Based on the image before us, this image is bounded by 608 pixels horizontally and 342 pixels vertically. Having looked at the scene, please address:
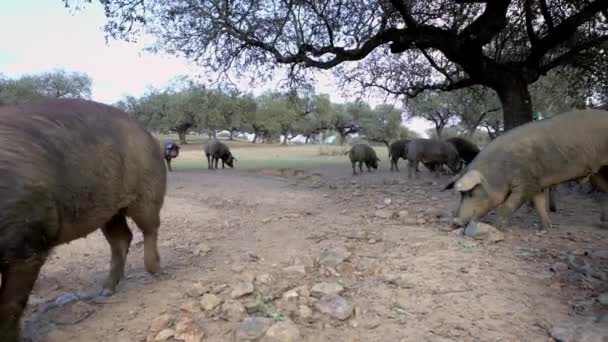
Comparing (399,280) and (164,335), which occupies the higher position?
(399,280)

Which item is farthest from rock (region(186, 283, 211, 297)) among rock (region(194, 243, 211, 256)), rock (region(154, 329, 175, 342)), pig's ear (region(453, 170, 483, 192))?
pig's ear (region(453, 170, 483, 192))

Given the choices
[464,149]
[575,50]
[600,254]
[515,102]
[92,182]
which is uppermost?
[575,50]

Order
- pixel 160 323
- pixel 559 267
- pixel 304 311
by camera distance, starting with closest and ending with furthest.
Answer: pixel 160 323 < pixel 304 311 < pixel 559 267

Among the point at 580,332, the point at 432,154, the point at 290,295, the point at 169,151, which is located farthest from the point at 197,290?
the point at 169,151

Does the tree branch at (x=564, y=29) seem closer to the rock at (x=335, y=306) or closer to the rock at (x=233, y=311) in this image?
the rock at (x=335, y=306)

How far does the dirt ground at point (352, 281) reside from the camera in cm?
303

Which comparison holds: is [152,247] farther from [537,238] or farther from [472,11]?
[472,11]

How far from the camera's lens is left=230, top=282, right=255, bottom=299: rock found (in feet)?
11.3

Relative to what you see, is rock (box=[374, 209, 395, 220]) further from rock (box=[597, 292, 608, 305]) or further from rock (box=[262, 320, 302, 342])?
rock (box=[262, 320, 302, 342])

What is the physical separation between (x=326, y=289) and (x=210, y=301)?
34.4 inches

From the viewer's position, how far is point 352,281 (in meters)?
3.75

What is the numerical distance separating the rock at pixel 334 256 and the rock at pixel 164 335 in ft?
5.13

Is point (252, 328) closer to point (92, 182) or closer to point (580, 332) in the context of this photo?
point (92, 182)

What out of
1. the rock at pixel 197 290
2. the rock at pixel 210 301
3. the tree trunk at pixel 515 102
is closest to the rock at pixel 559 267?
the rock at pixel 210 301
